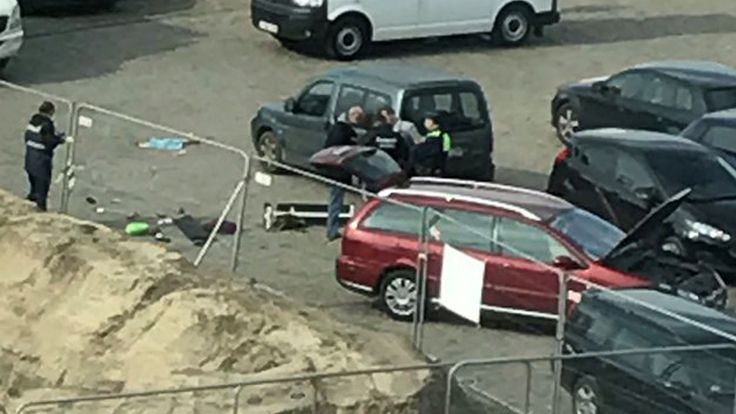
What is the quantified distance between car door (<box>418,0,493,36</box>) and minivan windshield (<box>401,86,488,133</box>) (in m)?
7.93

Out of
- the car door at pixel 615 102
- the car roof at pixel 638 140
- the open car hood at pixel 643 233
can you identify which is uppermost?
the open car hood at pixel 643 233

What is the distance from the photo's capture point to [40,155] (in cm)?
2172

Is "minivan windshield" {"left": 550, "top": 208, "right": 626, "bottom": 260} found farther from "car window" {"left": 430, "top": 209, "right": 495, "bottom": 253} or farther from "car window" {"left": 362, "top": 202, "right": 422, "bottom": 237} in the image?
"car window" {"left": 362, "top": 202, "right": 422, "bottom": 237}

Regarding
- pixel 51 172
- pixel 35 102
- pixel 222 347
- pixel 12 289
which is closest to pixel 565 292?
pixel 222 347

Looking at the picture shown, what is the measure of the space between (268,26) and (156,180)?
9.45 m

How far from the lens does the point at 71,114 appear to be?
2284 cm

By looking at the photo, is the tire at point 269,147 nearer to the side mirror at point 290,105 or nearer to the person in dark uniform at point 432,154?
the side mirror at point 290,105

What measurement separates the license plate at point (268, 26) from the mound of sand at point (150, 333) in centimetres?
1551

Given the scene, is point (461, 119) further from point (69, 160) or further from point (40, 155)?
point (40, 155)

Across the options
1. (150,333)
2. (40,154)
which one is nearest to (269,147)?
(40,154)

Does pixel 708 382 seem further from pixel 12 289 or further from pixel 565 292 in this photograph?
pixel 12 289

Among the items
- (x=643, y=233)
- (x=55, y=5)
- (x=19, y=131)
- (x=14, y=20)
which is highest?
Result: (x=643, y=233)

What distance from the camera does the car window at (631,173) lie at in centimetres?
2322

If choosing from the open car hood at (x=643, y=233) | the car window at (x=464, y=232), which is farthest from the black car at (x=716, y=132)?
the car window at (x=464, y=232)
